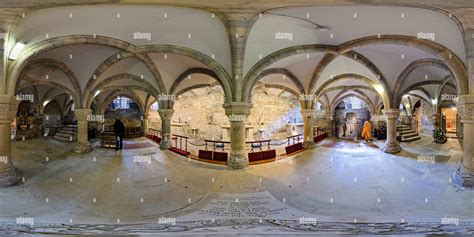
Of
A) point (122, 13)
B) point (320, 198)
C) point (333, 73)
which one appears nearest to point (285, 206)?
point (320, 198)

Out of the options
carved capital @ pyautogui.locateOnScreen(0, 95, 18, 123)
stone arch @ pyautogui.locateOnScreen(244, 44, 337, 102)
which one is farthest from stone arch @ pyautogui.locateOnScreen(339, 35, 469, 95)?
carved capital @ pyautogui.locateOnScreen(0, 95, 18, 123)

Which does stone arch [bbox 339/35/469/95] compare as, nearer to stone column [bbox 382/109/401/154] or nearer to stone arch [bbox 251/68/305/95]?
stone arch [bbox 251/68/305/95]

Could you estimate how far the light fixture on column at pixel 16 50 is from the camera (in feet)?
11.3

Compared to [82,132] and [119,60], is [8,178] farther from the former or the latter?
[82,132]

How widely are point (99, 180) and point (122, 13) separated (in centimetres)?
285

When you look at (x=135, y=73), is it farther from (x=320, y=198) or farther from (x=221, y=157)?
(x=320, y=198)

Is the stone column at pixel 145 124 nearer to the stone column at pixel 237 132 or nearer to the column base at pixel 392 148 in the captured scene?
the stone column at pixel 237 132

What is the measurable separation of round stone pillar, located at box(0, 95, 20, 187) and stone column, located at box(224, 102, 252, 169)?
11.6 feet

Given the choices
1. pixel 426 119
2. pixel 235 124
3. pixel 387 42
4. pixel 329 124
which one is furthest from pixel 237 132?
pixel 426 119

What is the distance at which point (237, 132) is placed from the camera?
4531 mm

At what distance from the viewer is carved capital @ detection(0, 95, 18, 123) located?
3219 mm

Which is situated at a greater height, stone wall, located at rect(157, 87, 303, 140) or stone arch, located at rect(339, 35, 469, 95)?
stone arch, located at rect(339, 35, 469, 95)

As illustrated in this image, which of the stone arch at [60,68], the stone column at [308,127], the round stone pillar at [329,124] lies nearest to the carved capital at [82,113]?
the stone arch at [60,68]

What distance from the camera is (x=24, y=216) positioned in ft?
8.16
